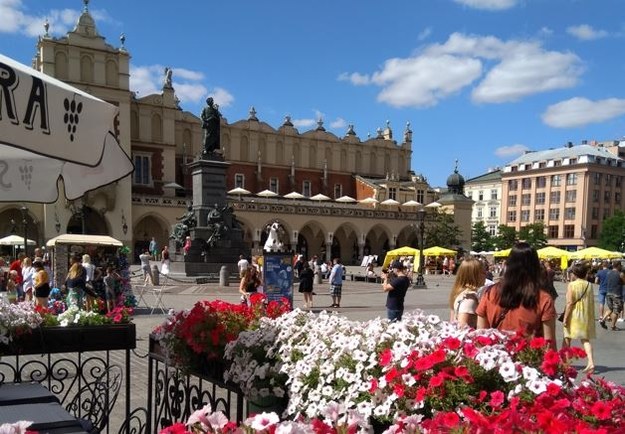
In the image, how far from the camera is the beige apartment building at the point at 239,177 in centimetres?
4038

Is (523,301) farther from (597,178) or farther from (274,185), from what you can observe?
(597,178)

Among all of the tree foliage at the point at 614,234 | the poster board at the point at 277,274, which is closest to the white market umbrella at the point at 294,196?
the poster board at the point at 277,274

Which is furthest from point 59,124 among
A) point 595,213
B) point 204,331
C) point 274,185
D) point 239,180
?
point 595,213

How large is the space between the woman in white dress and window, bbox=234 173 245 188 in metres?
48.5

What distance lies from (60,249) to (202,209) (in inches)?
359

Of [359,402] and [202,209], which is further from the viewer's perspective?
[202,209]

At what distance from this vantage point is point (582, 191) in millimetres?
75250

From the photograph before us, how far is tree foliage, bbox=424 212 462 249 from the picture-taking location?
48.9 metres

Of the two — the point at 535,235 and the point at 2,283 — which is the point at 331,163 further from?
the point at 2,283

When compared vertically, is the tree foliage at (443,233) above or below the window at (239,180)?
below

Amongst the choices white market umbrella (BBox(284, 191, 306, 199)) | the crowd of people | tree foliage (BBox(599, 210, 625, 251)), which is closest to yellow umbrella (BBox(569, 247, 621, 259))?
white market umbrella (BBox(284, 191, 306, 199))

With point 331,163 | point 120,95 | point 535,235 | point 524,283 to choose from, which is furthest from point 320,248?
point 524,283

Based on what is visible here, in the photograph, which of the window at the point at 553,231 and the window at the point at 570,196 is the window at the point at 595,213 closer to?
the window at the point at 570,196

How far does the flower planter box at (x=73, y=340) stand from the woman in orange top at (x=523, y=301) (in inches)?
104
